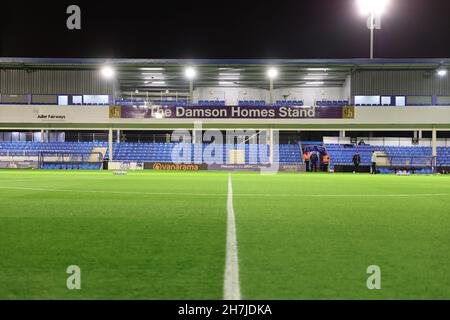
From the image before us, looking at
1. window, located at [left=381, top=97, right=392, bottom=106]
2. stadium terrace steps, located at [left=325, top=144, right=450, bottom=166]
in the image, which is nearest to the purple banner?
stadium terrace steps, located at [left=325, top=144, right=450, bottom=166]

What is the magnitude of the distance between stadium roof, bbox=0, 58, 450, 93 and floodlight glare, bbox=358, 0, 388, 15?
622cm

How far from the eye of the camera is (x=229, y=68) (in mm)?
44688

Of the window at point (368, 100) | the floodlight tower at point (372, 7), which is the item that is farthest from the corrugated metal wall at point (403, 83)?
the floodlight tower at point (372, 7)

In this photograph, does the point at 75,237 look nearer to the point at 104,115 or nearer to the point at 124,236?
the point at 124,236

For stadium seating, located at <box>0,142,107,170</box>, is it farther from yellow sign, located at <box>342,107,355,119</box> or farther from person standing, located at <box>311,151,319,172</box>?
yellow sign, located at <box>342,107,355,119</box>

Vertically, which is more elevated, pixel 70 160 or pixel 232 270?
pixel 70 160

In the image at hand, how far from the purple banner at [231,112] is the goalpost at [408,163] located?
15.7 ft

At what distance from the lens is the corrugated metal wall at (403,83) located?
4866 cm

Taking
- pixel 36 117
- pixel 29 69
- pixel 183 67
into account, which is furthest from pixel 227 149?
pixel 29 69

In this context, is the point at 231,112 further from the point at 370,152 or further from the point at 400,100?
the point at 400,100

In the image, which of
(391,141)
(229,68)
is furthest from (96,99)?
(391,141)

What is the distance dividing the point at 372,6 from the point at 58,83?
3139cm

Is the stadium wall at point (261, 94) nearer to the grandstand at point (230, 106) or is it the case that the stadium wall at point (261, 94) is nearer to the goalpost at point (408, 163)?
the grandstand at point (230, 106)

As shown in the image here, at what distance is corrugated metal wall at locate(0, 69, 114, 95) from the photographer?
49.4 meters
